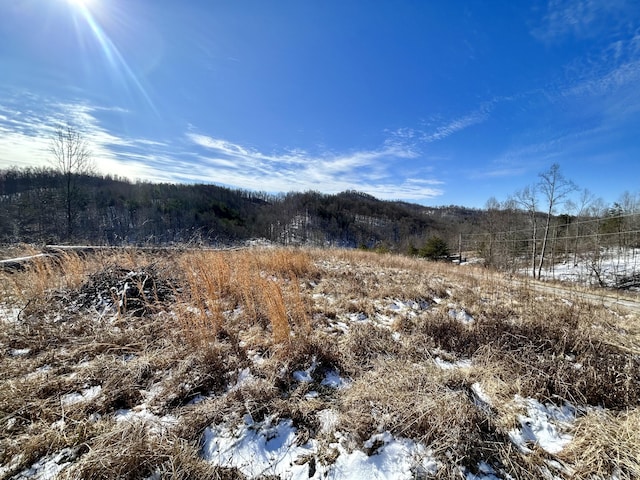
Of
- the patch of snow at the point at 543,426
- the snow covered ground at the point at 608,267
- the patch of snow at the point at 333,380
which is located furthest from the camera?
the snow covered ground at the point at 608,267

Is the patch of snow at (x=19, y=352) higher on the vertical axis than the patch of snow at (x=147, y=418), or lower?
lower

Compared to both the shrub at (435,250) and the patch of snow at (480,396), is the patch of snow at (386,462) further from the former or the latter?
the shrub at (435,250)

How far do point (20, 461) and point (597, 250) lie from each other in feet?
94.0

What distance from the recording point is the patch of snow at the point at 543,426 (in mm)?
1713

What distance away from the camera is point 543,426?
1.85 meters

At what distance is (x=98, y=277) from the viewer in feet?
13.9

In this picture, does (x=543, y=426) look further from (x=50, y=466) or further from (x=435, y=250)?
(x=435, y=250)

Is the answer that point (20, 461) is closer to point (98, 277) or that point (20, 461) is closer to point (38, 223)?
point (98, 277)

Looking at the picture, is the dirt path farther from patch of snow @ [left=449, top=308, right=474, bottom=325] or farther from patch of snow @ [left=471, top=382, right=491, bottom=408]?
patch of snow @ [left=471, top=382, right=491, bottom=408]

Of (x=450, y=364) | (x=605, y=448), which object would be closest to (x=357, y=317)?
(x=450, y=364)

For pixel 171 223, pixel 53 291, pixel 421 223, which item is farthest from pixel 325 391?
pixel 421 223

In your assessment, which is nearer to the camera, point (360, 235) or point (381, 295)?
point (381, 295)

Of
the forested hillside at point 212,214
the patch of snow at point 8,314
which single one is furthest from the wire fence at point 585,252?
the patch of snow at point 8,314

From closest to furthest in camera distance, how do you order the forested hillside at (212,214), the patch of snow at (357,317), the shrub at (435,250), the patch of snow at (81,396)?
the patch of snow at (81,396)
the patch of snow at (357,317)
the shrub at (435,250)
the forested hillside at (212,214)
